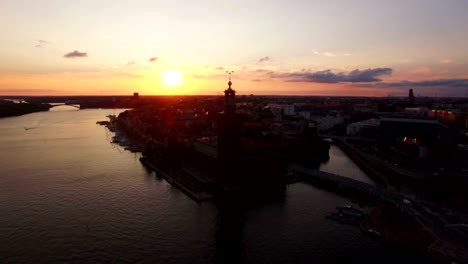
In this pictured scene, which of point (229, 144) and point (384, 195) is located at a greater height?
point (229, 144)

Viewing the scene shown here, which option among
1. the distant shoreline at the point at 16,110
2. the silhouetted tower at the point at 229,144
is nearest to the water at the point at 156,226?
the silhouetted tower at the point at 229,144

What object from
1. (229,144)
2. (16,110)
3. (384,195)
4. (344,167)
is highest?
(16,110)

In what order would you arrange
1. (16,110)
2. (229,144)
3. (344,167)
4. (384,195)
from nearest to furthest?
(384,195) → (229,144) → (344,167) → (16,110)

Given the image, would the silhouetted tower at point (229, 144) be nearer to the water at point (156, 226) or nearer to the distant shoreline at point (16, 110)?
the water at point (156, 226)

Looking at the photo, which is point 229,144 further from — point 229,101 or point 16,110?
point 16,110

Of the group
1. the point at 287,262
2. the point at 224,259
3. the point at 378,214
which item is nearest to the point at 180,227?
the point at 224,259

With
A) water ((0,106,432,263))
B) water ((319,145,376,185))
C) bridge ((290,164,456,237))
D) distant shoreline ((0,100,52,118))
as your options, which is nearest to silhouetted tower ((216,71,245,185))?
water ((0,106,432,263))

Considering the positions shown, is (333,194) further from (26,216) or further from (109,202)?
(26,216)

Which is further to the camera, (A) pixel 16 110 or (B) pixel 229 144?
(A) pixel 16 110

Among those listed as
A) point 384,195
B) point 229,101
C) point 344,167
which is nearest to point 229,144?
point 229,101
